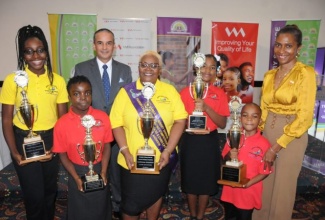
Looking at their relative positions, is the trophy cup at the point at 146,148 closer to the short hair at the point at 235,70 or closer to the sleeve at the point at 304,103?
the sleeve at the point at 304,103

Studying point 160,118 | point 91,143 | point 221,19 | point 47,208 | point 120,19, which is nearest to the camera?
point 91,143

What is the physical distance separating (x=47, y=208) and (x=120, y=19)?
13.1 feet

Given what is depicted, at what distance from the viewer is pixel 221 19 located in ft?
18.7

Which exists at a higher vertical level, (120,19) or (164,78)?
(120,19)

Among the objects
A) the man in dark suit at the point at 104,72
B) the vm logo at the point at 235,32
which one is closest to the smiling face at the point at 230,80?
the vm logo at the point at 235,32

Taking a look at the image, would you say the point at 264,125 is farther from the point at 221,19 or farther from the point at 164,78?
the point at 221,19

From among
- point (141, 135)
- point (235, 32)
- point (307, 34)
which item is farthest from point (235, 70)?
point (141, 135)

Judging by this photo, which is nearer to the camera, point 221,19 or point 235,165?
point 235,165

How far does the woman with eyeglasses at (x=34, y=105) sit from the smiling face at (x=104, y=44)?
445 mm

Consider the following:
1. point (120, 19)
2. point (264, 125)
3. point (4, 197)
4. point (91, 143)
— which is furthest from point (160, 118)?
point (120, 19)

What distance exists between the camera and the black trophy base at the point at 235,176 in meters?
1.96

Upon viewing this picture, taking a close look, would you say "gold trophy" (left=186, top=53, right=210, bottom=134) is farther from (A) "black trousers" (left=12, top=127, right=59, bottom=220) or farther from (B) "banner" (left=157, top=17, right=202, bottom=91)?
(B) "banner" (left=157, top=17, right=202, bottom=91)

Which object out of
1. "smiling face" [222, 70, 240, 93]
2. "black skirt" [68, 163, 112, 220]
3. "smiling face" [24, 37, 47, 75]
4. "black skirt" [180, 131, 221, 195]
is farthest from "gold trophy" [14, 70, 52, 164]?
"smiling face" [222, 70, 240, 93]

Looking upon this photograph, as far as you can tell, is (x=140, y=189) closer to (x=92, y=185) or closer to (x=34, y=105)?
(x=92, y=185)
